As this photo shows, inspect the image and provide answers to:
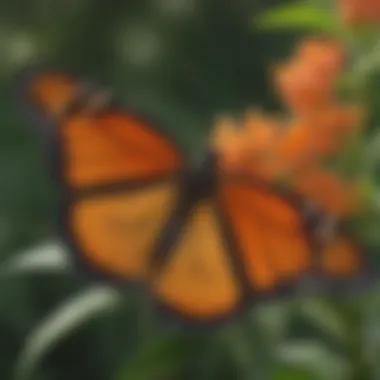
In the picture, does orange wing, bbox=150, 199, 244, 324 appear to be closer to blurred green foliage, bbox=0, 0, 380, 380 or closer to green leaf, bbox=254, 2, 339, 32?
blurred green foliage, bbox=0, 0, 380, 380

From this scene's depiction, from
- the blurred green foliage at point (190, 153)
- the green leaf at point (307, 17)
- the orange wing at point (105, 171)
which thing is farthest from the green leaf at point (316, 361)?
the green leaf at point (307, 17)

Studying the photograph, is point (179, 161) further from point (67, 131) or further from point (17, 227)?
point (17, 227)

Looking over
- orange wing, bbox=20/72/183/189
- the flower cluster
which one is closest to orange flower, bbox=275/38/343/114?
the flower cluster

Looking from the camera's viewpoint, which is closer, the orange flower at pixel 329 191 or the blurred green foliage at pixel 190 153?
the orange flower at pixel 329 191

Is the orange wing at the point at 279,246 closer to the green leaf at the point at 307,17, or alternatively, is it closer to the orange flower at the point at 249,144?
the orange flower at the point at 249,144

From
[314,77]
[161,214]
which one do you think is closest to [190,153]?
[161,214]

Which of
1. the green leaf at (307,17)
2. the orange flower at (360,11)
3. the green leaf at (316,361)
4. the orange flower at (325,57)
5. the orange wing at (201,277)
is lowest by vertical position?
the green leaf at (316,361)
